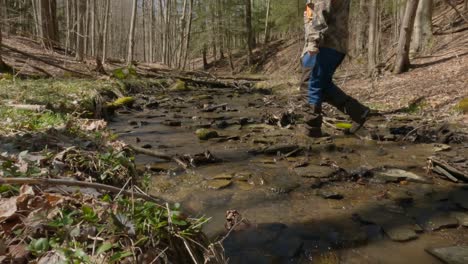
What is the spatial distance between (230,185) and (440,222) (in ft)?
6.04

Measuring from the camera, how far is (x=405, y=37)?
9984 millimetres

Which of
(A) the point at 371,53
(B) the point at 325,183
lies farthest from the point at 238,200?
(A) the point at 371,53

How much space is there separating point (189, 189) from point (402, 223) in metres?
1.87

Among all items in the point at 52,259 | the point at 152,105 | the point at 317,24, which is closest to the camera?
the point at 52,259

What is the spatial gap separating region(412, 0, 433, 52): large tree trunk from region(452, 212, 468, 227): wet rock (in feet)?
37.2

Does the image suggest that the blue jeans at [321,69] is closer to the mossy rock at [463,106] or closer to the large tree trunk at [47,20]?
the mossy rock at [463,106]

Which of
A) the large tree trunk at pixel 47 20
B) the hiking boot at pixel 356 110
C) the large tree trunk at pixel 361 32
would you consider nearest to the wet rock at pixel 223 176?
the hiking boot at pixel 356 110

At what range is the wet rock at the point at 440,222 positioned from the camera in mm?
2924

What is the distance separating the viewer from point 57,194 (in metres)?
1.87

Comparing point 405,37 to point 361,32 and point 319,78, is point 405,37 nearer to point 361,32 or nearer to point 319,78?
point 319,78

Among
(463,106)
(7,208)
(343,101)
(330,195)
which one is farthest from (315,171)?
(463,106)

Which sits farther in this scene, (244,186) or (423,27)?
(423,27)

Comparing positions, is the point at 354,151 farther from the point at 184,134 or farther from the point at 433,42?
the point at 433,42

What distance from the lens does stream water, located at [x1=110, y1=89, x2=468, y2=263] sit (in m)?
2.65
